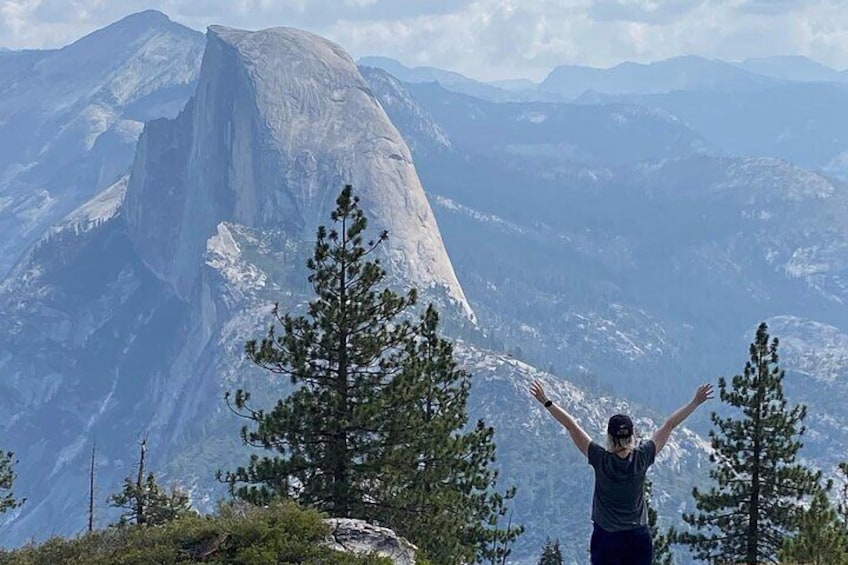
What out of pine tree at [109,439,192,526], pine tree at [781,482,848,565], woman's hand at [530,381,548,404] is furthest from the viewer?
pine tree at [109,439,192,526]

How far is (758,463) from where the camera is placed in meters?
35.5

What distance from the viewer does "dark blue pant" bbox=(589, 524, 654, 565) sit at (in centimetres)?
1310

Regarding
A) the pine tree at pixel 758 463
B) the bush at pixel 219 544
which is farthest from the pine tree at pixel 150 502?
the bush at pixel 219 544

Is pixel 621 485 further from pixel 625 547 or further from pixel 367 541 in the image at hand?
pixel 367 541

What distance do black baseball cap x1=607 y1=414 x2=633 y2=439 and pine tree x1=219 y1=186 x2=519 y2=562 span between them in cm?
1693

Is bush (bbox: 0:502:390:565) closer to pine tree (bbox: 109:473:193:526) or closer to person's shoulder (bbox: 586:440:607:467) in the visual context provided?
person's shoulder (bbox: 586:440:607:467)

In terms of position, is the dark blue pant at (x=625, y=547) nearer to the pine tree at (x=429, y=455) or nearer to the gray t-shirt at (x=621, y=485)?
the gray t-shirt at (x=621, y=485)

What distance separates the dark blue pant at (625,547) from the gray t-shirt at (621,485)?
0.09 metres

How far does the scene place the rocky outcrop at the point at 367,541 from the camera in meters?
17.5

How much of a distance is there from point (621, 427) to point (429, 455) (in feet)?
64.6

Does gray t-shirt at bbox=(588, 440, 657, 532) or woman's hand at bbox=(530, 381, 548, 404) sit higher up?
woman's hand at bbox=(530, 381, 548, 404)

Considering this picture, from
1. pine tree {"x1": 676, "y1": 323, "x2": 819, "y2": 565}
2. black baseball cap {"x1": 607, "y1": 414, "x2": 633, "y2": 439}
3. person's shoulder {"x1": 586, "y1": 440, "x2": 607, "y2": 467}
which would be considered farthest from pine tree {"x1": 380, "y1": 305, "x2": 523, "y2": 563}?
black baseball cap {"x1": 607, "y1": 414, "x2": 633, "y2": 439}

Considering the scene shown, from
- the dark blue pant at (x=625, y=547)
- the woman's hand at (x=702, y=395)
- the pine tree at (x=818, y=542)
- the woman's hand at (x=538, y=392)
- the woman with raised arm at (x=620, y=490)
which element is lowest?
the dark blue pant at (x=625, y=547)

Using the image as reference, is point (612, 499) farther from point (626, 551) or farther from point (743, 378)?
point (743, 378)
